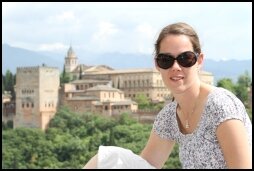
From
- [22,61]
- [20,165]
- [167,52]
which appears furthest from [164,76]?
[22,61]

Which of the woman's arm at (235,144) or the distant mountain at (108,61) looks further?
the distant mountain at (108,61)

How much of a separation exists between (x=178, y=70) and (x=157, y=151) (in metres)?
0.25

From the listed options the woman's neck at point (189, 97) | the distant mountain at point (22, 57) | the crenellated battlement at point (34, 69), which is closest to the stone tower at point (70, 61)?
the crenellated battlement at point (34, 69)

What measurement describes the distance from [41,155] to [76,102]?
3.97 meters

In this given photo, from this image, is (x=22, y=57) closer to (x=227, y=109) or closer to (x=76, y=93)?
(x=76, y=93)

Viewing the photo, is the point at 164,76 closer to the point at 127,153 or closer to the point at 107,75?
the point at 127,153

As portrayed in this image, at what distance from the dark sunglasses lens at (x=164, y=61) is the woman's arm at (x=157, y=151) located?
0.22 m

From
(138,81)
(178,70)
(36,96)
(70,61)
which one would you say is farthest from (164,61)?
(70,61)

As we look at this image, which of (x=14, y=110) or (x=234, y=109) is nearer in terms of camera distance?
(x=234, y=109)

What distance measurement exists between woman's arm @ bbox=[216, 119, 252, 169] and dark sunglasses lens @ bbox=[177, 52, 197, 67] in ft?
0.57

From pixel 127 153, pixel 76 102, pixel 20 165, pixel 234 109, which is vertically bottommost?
pixel 20 165

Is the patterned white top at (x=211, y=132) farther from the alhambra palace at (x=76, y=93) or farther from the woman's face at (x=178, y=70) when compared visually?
the alhambra palace at (x=76, y=93)

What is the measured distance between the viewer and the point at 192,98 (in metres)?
1.61

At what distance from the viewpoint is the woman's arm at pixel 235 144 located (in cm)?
144
